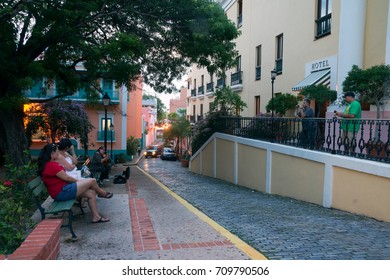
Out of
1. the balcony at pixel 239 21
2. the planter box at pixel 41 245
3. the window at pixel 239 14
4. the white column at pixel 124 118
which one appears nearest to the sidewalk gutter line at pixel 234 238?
the planter box at pixel 41 245

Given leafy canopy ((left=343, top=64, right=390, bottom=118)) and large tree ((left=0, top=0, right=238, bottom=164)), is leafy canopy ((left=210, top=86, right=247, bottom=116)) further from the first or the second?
leafy canopy ((left=343, top=64, right=390, bottom=118))

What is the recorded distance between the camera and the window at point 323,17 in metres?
12.9

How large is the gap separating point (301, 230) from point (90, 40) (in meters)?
8.67

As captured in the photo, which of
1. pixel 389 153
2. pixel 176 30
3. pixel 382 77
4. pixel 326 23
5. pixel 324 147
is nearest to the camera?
pixel 389 153

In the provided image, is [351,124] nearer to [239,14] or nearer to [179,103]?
[239,14]

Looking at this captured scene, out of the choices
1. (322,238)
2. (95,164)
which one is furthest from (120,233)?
(95,164)

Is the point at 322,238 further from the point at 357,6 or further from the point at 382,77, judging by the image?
the point at 357,6

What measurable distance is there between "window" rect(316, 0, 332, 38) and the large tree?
3.61 m

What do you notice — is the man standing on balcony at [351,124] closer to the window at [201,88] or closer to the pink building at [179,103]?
the window at [201,88]

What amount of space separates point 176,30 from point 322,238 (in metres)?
8.85

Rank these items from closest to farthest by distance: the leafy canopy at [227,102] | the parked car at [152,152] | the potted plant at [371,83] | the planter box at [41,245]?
the planter box at [41,245], the potted plant at [371,83], the leafy canopy at [227,102], the parked car at [152,152]

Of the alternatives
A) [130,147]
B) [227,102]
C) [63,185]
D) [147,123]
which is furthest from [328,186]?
[147,123]

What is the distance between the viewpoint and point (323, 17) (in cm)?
1327

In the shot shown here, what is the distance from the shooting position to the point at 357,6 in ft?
36.0
